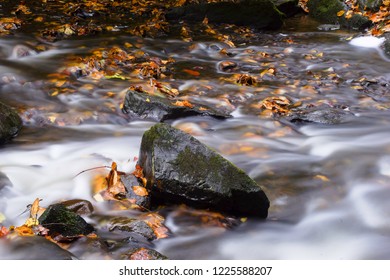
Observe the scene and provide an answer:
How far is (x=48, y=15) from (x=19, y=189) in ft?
23.4

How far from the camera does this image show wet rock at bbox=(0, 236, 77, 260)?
207 centimetres

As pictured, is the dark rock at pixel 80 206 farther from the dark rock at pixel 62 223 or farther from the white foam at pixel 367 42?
the white foam at pixel 367 42

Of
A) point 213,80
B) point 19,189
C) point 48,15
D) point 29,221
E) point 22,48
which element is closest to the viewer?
point 29,221

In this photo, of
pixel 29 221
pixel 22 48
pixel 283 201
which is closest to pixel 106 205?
pixel 29 221

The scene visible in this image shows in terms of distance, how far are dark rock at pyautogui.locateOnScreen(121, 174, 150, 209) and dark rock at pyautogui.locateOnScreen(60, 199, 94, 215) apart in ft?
1.03

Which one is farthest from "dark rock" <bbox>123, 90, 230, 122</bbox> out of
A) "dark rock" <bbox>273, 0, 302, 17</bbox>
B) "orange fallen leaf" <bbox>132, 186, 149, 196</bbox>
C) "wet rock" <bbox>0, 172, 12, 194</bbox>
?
"dark rock" <bbox>273, 0, 302, 17</bbox>

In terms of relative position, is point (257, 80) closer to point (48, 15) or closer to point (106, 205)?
point (106, 205)

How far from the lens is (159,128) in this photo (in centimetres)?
322

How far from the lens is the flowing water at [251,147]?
9.66 feet

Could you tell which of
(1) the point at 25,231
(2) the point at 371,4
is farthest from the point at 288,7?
(1) the point at 25,231

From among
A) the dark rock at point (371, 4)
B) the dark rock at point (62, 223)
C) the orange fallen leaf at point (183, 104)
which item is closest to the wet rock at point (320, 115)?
the orange fallen leaf at point (183, 104)

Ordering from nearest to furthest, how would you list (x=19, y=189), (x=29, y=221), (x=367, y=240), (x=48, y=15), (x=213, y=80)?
1. (x=29, y=221)
2. (x=367, y=240)
3. (x=19, y=189)
4. (x=213, y=80)
5. (x=48, y=15)

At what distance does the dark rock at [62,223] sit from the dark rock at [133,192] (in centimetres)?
56

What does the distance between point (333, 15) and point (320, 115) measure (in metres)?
6.37
